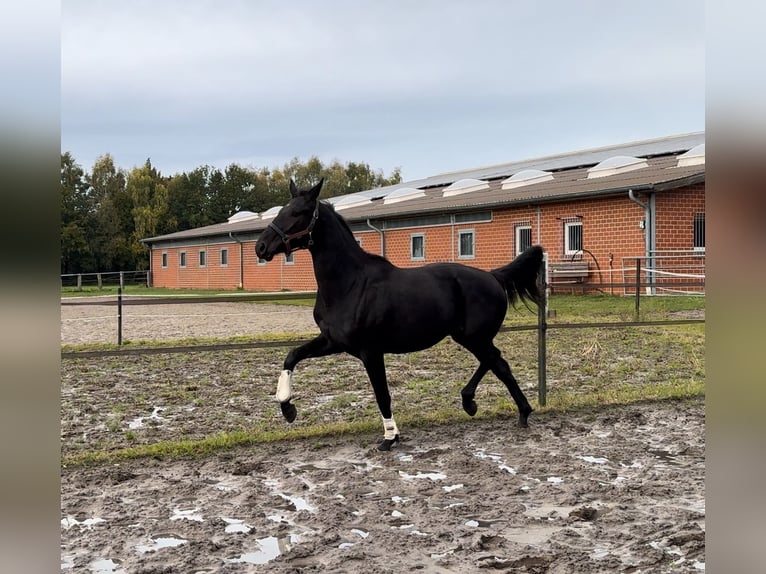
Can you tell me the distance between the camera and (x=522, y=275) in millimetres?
5297

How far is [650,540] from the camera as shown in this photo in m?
2.79

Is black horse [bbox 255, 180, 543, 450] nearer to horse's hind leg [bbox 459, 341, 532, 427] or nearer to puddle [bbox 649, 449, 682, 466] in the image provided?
horse's hind leg [bbox 459, 341, 532, 427]

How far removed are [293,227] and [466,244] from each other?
1616 centimetres

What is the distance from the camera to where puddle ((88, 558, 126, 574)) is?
98.8 inches

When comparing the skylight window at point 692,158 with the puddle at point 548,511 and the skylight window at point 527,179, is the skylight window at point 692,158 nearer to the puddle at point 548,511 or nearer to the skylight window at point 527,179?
the skylight window at point 527,179

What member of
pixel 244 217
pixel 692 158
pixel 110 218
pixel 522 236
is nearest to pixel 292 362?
pixel 522 236

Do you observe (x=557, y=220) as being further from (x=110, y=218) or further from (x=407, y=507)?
(x=110, y=218)

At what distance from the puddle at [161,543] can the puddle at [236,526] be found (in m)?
0.21

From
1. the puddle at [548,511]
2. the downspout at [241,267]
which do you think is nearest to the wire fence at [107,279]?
the downspout at [241,267]

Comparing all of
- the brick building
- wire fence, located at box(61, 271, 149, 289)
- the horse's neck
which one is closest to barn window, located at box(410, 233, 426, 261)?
the brick building

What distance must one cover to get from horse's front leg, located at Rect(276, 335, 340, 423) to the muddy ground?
25cm

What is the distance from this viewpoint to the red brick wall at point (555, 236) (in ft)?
51.4
